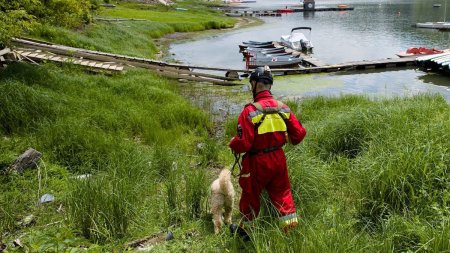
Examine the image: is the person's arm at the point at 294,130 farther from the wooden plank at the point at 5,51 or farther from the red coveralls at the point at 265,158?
the wooden plank at the point at 5,51

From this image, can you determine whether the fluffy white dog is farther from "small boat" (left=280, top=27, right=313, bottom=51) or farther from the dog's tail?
"small boat" (left=280, top=27, right=313, bottom=51)

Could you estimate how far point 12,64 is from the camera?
10930mm

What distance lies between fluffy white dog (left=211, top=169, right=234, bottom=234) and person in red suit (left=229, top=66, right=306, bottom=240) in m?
0.35

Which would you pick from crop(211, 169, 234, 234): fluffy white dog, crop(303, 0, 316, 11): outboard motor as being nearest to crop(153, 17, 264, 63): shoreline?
crop(211, 169, 234, 234): fluffy white dog

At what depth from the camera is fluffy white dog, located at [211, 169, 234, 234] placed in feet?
15.1

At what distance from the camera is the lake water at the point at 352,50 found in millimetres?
17656

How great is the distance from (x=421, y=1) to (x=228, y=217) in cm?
8684

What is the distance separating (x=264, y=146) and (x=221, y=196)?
1.02 meters

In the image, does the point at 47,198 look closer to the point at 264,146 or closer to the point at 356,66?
the point at 264,146

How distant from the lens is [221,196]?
4.68 m

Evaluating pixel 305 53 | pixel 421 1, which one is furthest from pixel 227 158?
pixel 421 1

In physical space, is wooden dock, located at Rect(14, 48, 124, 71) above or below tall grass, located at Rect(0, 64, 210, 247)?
above

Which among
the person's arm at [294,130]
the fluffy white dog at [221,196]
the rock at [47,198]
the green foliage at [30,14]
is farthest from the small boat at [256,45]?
the person's arm at [294,130]

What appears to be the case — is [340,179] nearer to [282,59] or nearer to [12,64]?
[12,64]
